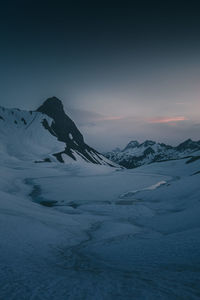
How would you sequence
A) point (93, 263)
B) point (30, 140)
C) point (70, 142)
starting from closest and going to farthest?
point (93, 263) → point (30, 140) → point (70, 142)

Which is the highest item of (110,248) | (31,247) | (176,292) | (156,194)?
(176,292)

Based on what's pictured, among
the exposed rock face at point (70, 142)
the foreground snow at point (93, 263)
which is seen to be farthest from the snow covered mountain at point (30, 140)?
the foreground snow at point (93, 263)

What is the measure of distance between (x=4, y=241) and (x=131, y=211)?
16527 mm

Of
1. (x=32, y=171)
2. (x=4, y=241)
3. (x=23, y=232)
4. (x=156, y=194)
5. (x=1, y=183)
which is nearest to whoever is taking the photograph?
(x=4, y=241)

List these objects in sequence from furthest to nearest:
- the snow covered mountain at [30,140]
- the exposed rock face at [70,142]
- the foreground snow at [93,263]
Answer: the exposed rock face at [70,142]
the snow covered mountain at [30,140]
the foreground snow at [93,263]

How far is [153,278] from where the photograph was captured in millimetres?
5238

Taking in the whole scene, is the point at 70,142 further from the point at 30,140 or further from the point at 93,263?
the point at 93,263

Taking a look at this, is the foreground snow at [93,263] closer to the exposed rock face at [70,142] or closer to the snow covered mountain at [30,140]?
the snow covered mountain at [30,140]

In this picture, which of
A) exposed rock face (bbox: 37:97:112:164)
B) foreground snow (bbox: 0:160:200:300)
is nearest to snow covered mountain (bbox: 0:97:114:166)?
exposed rock face (bbox: 37:97:112:164)

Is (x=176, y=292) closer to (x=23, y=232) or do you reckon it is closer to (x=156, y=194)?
(x=23, y=232)

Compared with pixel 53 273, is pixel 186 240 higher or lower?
lower

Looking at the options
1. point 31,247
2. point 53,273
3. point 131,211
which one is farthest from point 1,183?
point 53,273

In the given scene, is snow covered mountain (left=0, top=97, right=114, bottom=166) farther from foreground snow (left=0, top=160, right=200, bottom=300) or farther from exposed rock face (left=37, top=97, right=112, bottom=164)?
foreground snow (left=0, top=160, right=200, bottom=300)

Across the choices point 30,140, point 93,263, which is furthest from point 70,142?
point 93,263
